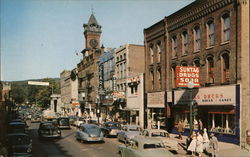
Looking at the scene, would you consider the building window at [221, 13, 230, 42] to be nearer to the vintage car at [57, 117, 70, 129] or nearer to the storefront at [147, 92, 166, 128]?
the storefront at [147, 92, 166, 128]

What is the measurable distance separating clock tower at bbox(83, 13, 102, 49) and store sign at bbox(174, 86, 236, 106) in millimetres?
66370

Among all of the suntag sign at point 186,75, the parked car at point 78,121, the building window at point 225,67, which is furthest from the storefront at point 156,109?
the parked car at point 78,121

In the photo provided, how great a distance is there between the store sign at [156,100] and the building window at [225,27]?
11.3m

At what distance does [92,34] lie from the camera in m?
92.1

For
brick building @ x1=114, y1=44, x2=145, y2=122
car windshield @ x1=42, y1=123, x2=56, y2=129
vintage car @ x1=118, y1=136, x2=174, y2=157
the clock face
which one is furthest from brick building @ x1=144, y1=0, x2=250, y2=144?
the clock face

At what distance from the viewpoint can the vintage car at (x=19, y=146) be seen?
16781mm

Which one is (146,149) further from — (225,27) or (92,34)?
(92,34)

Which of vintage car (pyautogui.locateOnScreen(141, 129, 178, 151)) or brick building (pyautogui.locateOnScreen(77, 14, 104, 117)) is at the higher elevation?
brick building (pyautogui.locateOnScreen(77, 14, 104, 117))

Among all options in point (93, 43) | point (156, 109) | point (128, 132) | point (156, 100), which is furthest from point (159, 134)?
point (93, 43)

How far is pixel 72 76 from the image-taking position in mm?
83875

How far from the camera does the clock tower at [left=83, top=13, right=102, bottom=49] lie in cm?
9162

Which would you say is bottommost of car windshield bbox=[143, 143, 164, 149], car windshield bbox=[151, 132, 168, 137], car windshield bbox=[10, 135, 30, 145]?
car windshield bbox=[10, 135, 30, 145]

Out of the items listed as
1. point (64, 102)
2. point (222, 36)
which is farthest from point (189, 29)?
point (64, 102)

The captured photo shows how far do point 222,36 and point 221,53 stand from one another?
1.51 m
